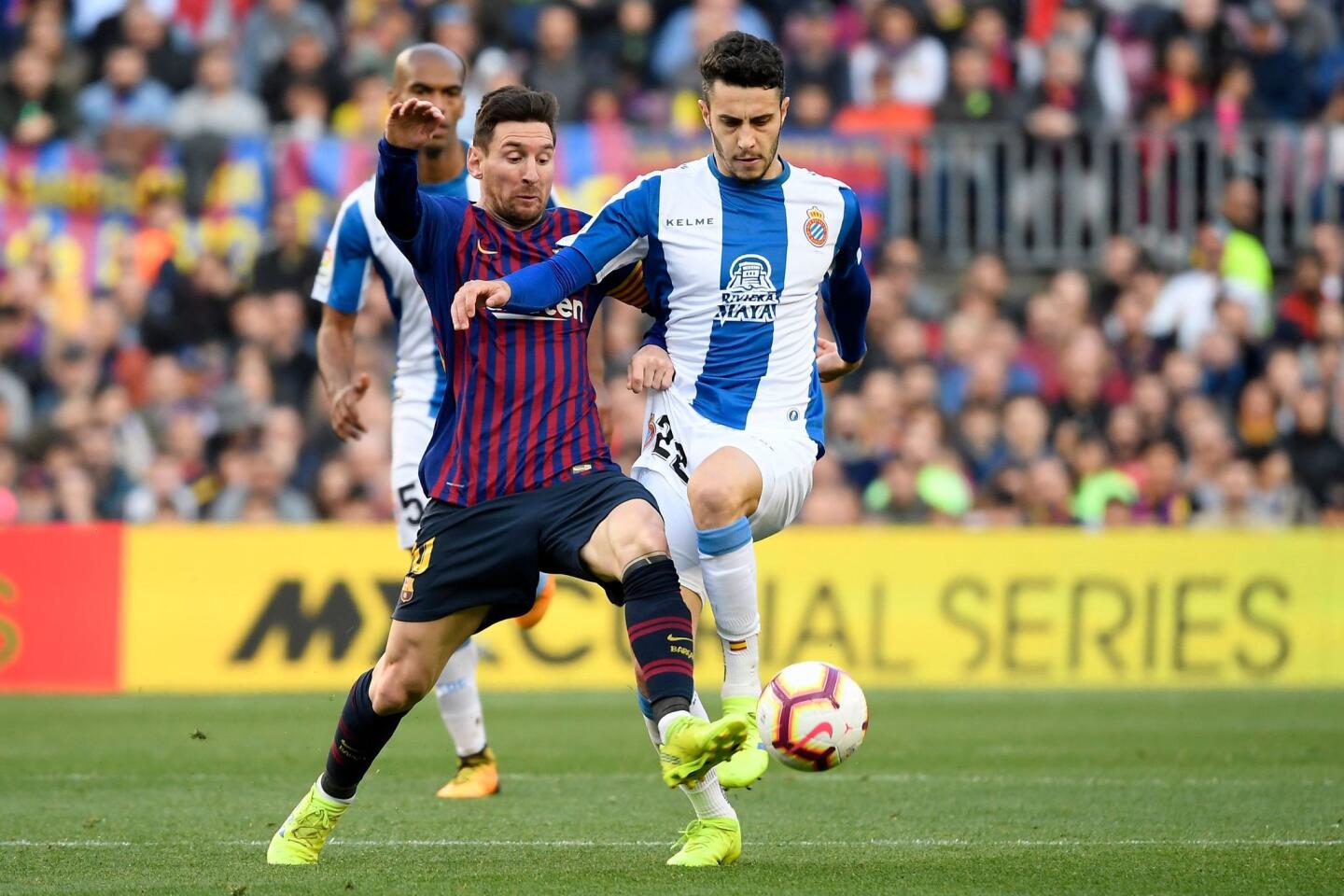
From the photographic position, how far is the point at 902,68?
18.5 m

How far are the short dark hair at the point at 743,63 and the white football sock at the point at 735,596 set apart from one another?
4.61 feet

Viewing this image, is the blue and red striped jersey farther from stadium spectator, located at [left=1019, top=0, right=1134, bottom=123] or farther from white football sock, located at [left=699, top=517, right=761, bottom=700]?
stadium spectator, located at [left=1019, top=0, right=1134, bottom=123]

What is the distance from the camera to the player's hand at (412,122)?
6.43m

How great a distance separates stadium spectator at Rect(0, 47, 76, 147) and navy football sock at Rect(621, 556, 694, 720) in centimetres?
1260

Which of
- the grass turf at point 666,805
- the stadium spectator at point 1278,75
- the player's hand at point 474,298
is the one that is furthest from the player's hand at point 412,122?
the stadium spectator at point 1278,75

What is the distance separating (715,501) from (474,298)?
1033 millimetres

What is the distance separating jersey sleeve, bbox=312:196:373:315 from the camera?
29.8ft

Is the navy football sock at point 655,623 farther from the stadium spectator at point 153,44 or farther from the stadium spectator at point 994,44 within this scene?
the stadium spectator at point 153,44

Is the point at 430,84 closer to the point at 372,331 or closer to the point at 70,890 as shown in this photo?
the point at 70,890

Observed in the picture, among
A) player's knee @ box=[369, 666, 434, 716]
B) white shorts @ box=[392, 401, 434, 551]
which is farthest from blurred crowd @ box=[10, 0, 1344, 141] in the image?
player's knee @ box=[369, 666, 434, 716]

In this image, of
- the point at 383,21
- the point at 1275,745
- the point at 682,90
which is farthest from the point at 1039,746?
the point at 383,21

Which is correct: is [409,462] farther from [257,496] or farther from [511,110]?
[257,496]

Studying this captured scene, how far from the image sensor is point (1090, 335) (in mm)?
17047

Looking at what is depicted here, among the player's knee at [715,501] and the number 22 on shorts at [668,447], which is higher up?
the number 22 on shorts at [668,447]
